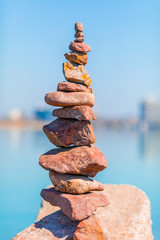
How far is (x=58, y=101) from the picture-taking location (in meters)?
9.98

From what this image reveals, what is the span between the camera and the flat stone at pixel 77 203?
949cm

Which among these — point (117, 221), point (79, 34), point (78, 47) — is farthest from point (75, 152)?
point (117, 221)

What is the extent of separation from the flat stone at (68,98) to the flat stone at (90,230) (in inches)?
144

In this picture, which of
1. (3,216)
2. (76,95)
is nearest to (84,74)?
(76,95)

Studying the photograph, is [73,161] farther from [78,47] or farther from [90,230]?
[78,47]

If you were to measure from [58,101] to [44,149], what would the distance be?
8.64ft

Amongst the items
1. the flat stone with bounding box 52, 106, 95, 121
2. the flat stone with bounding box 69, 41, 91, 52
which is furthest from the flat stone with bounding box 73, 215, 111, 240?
the flat stone with bounding box 69, 41, 91, 52

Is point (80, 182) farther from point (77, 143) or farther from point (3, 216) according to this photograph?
point (3, 216)

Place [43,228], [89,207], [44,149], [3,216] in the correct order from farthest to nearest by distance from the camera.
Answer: [3,216] → [44,149] → [43,228] → [89,207]

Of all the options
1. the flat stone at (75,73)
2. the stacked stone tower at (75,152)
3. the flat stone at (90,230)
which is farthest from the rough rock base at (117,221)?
the flat stone at (75,73)

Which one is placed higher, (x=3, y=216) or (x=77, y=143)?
(x=77, y=143)

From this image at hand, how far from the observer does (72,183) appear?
9.90 m

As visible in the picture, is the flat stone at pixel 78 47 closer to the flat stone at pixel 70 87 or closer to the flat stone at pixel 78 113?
the flat stone at pixel 70 87

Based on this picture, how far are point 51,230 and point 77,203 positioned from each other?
149 centimetres
